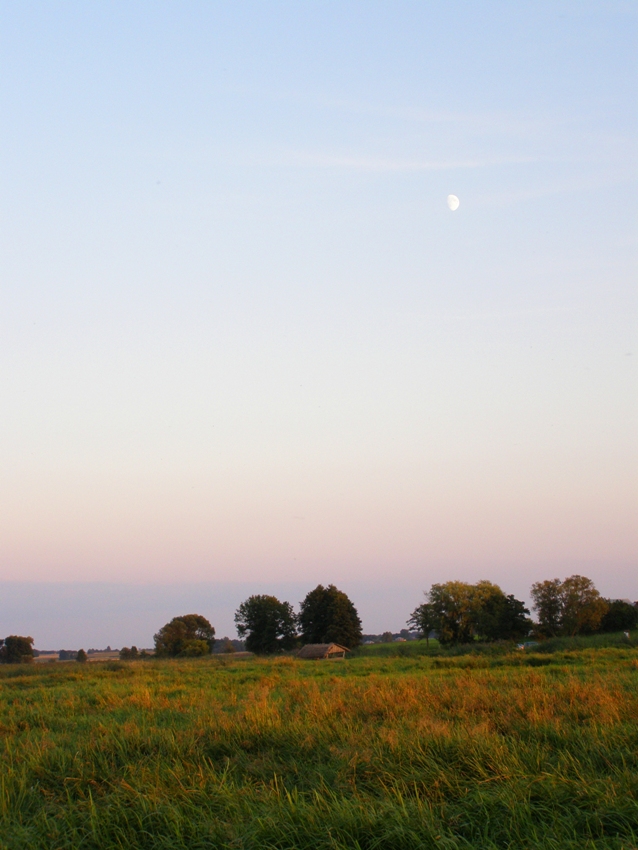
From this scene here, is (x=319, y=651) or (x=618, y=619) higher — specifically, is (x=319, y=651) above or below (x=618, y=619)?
below

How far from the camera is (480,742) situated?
24.5ft

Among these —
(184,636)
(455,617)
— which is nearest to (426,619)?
(455,617)

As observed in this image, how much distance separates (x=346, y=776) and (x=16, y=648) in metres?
101

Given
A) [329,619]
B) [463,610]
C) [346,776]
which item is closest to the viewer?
[346,776]

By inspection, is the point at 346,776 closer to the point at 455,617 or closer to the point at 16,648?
the point at 455,617

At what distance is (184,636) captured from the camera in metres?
94.4

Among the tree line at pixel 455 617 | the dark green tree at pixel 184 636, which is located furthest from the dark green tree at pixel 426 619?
the dark green tree at pixel 184 636

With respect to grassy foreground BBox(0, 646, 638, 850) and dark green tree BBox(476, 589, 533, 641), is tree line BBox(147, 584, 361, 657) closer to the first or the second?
dark green tree BBox(476, 589, 533, 641)

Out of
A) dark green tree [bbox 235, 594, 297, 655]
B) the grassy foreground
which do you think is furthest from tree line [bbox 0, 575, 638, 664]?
the grassy foreground

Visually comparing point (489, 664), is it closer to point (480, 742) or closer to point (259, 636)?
point (480, 742)

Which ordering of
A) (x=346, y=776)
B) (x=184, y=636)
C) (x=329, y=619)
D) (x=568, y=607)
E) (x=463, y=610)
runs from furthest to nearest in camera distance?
(x=184, y=636) → (x=329, y=619) → (x=463, y=610) → (x=568, y=607) → (x=346, y=776)

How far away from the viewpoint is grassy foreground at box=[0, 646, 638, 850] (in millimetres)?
5738

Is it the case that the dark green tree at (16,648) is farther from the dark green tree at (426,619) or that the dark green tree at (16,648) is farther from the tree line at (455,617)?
the dark green tree at (426,619)

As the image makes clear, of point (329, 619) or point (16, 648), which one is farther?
point (16, 648)
